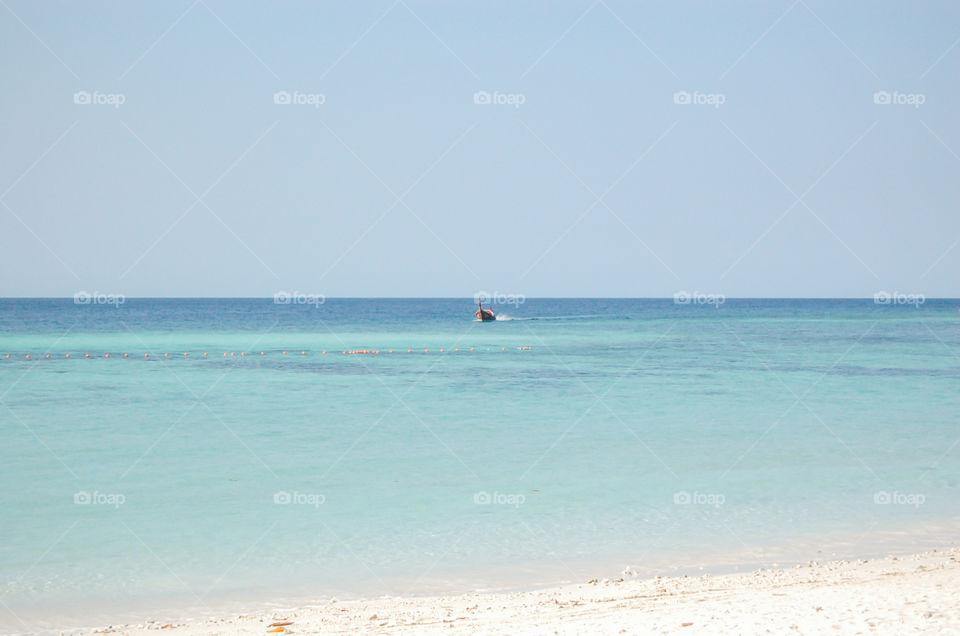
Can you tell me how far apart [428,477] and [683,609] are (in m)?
6.56

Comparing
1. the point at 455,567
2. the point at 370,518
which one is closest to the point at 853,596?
the point at 455,567

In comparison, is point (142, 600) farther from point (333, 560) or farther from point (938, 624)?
point (938, 624)

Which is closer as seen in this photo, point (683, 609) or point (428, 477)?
point (683, 609)

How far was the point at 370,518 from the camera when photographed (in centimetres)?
1018

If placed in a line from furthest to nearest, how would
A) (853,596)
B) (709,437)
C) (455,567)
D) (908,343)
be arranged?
1. (908,343)
2. (709,437)
3. (455,567)
4. (853,596)

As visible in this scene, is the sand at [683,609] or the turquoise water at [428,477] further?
the turquoise water at [428,477]

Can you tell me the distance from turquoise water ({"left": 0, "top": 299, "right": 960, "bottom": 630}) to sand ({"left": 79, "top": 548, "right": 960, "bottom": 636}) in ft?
2.10

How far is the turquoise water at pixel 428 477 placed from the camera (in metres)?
8.41

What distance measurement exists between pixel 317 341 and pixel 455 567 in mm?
41825

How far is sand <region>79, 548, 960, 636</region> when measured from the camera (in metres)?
5.79

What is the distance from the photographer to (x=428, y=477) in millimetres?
12570

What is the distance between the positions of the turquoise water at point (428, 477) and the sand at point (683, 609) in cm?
64

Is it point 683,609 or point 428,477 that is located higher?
point 428,477

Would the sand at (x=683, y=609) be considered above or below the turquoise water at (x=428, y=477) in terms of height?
below
